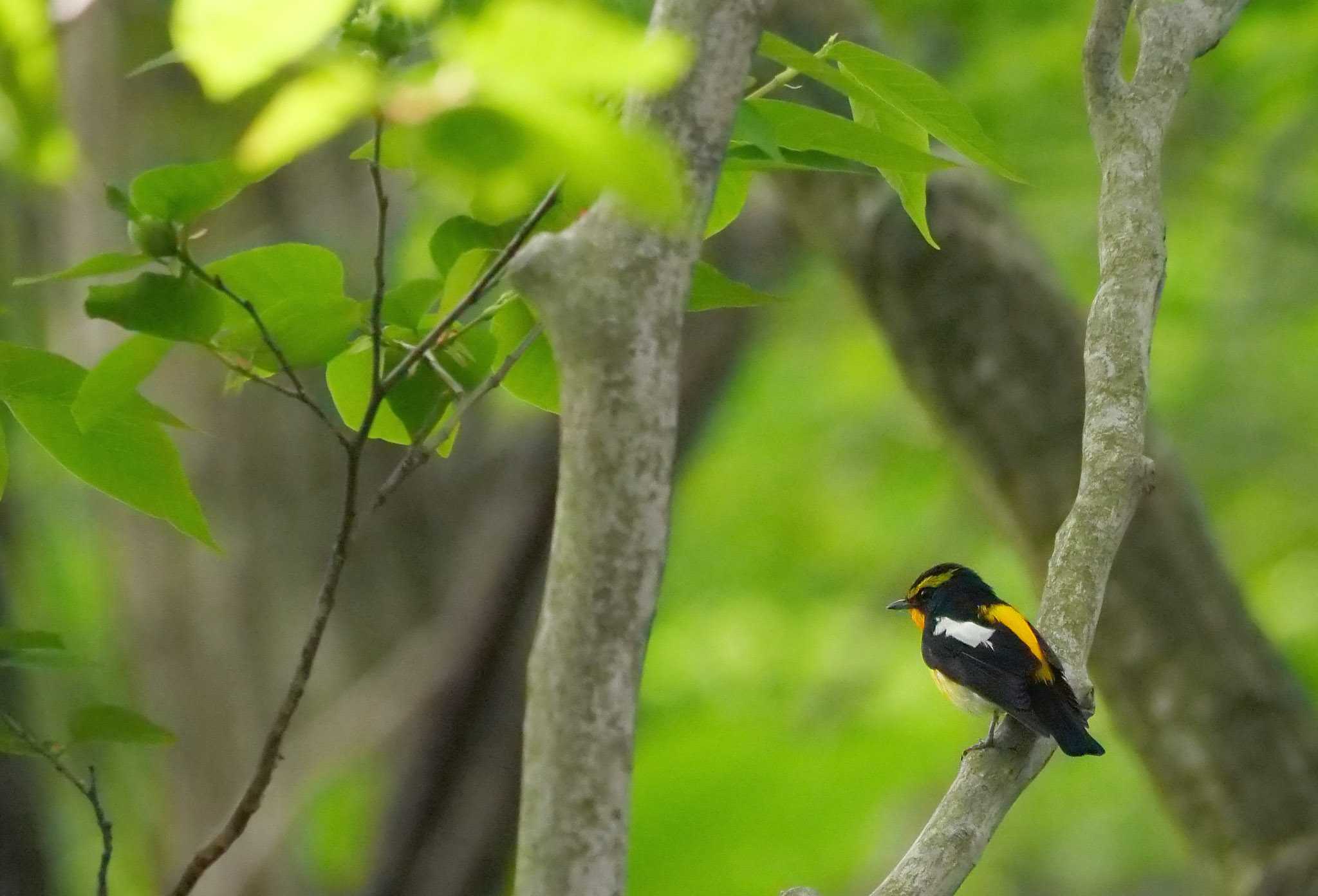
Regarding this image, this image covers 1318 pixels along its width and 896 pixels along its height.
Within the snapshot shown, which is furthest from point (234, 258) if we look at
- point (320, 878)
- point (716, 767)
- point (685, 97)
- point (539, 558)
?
point (320, 878)

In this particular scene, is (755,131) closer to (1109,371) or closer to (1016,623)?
(1109,371)

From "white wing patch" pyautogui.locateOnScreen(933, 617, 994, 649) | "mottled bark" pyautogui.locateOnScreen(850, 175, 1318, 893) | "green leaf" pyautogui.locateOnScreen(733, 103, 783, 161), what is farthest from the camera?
"mottled bark" pyautogui.locateOnScreen(850, 175, 1318, 893)

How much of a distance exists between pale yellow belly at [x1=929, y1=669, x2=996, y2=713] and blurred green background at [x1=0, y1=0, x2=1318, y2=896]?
110cm

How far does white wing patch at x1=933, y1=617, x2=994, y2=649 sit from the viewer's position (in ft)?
6.62

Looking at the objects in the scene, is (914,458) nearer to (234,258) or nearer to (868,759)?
(868,759)

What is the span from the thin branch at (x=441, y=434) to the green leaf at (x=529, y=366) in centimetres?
5

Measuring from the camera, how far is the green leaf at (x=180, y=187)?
1018 mm

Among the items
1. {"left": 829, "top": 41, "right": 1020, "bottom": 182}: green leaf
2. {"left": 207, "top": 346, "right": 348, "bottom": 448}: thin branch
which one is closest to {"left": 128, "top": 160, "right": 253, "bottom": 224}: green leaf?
{"left": 207, "top": 346, "right": 348, "bottom": 448}: thin branch

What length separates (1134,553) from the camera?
295 centimetres

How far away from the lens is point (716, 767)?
461cm

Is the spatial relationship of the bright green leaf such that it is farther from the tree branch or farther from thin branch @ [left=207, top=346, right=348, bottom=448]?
the tree branch

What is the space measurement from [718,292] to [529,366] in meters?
0.19

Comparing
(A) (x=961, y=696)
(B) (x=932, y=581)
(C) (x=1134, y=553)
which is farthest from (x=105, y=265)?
(C) (x=1134, y=553)

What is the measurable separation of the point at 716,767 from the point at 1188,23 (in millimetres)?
3400
